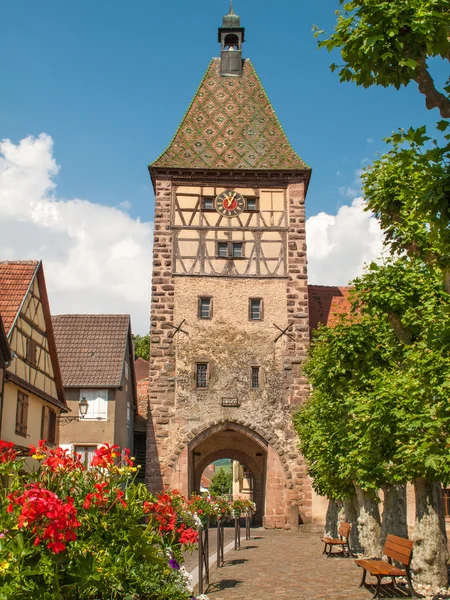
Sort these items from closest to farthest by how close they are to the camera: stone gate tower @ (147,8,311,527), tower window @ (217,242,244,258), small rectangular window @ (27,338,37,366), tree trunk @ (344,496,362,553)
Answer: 1. tree trunk @ (344,496,362,553)
2. small rectangular window @ (27,338,37,366)
3. stone gate tower @ (147,8,311,527)
4. tower window @ (217,242,244,258)

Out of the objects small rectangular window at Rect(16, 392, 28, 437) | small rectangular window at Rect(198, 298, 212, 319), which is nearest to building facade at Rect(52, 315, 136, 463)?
small rectangular window at Rect(198, 298, 212, 319)

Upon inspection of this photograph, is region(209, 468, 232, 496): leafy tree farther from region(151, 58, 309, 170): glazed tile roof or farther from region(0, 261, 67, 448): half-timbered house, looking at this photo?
region(0, 261, 67, 448): half-timbered house

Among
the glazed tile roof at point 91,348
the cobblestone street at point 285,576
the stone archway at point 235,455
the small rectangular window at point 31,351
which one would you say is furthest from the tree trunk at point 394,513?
the stone archway at point 235,455

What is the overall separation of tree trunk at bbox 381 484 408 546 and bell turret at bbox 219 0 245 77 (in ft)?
77.2

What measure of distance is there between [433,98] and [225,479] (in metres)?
65.5

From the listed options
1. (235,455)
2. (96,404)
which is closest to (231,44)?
(96,404)

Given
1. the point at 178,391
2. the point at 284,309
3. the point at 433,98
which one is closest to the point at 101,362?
the point at 178,391

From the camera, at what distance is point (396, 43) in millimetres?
6809

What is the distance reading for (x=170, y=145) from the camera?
2981 centimetres

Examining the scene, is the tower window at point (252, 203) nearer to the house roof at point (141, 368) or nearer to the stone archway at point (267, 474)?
the stone archway at point (267, 474)

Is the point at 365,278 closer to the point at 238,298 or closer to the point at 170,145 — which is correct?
the point at 238,298

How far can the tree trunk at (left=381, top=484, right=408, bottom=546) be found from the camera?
13289 mm

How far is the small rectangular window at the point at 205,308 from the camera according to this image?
90.2 feet

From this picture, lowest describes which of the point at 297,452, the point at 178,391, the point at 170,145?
the point at 297,452
